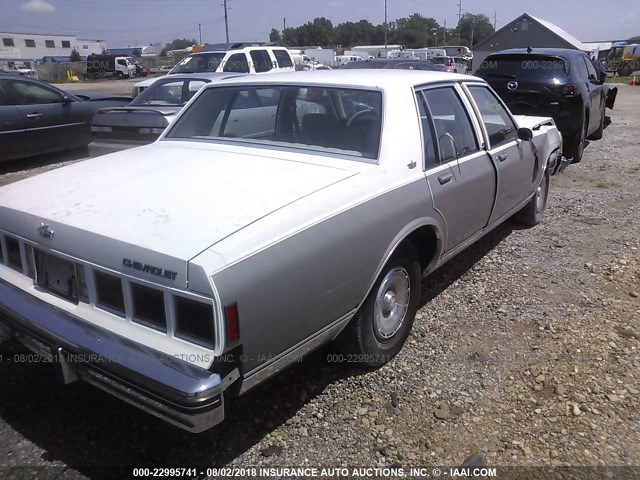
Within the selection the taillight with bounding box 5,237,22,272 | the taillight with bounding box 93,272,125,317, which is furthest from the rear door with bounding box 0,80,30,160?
the taillight with bounding box 93,272,125,317

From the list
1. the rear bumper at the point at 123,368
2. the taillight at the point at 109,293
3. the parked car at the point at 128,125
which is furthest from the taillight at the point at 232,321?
the parked car at the point at 128,125

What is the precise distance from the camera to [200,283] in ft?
6.68

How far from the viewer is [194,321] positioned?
2143 mm

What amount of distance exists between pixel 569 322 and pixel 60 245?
10.6 feet

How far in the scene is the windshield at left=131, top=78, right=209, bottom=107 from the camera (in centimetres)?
815

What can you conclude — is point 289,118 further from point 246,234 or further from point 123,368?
point 123,368

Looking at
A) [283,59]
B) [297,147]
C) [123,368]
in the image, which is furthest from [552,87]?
[123,368]

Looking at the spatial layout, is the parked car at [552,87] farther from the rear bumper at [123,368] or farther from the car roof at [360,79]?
the rear bumper at [123,368]

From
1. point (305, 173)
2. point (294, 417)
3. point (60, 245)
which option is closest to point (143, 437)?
point (294, 417)

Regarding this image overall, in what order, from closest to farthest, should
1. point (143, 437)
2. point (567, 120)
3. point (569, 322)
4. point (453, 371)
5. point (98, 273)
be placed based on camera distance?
point (98, 273) < point (143, 437) < point (453, 371) < point (569, 322) < point (567, 120)

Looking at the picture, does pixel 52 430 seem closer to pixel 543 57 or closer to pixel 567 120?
pixel 567 120

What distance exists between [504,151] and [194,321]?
123 inches

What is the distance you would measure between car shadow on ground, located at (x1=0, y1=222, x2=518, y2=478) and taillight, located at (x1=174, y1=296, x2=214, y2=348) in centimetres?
77

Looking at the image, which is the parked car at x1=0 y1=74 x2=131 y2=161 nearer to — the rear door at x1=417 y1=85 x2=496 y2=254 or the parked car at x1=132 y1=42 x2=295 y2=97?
the parked car at x1=132 y1=42 x2=295 y2=97
